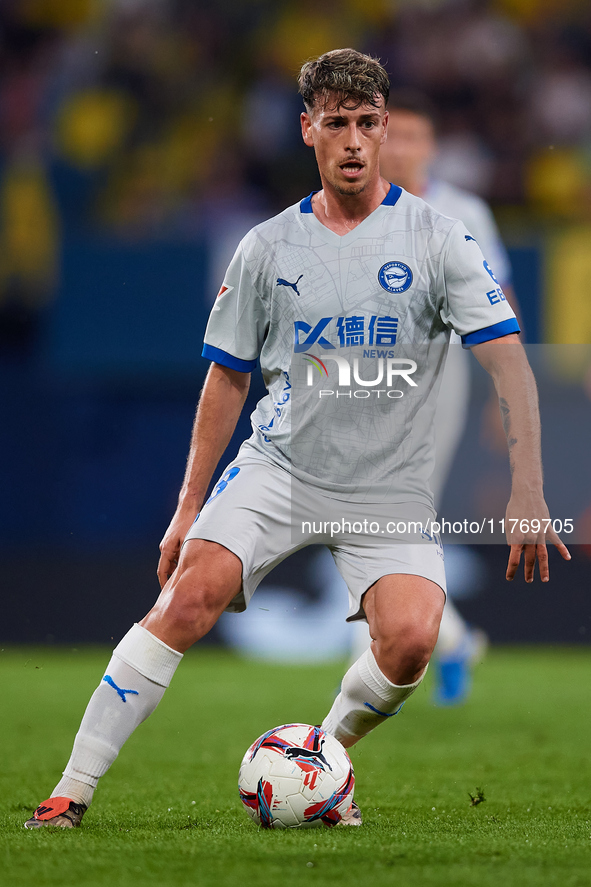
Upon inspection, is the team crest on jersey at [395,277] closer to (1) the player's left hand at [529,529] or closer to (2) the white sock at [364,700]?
(1) the player's left hand at [529,529]

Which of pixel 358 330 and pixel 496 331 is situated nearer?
pixel 496 331

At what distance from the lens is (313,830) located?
297 centimetres

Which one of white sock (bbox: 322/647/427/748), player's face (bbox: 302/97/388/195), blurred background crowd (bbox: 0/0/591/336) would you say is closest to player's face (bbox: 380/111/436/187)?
player's face (bbox: 302/97/388/195)

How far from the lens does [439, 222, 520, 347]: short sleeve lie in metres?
3.16

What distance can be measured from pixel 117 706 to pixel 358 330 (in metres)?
1.20

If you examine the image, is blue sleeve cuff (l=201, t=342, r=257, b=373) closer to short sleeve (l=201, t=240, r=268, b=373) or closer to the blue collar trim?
short sleeve (l=201, t=240, r=268, b=373)

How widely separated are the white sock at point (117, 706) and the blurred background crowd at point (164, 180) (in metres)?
4.25

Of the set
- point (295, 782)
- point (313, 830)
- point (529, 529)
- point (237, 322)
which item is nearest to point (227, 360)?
point (237, 322)

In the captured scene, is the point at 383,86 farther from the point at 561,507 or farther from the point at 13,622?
the point at 13,622

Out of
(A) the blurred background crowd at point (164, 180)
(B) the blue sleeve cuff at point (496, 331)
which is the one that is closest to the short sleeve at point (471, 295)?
(B) the blue sleeve cuff at point (496, 331)

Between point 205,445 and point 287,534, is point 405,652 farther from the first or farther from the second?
point 205,445

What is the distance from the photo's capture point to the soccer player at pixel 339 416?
3061 mm

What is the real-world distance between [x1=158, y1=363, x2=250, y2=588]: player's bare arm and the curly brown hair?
81 centimetres

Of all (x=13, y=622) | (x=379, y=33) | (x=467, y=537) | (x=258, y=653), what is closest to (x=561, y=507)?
(x=467, y=537)
